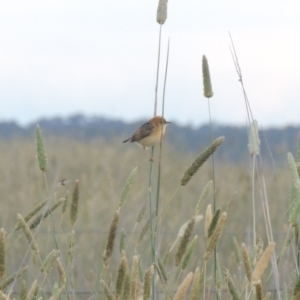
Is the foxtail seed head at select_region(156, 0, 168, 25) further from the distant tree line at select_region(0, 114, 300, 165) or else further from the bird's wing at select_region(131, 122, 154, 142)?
the distant tree line at select_region(0, 114, 300, 165)

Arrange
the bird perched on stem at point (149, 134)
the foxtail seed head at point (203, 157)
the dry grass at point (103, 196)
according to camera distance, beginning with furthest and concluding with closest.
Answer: the dry grass at point (103, 196) < the bird perched on stem at point (149, 134) < the foxtail seed head at point (203, 157)

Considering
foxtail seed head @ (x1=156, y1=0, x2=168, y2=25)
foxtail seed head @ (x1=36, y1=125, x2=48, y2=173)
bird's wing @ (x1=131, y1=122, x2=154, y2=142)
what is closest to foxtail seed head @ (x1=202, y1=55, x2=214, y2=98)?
foxtail seed head @ (x1=156, y1=0, x2=168, y2=25)

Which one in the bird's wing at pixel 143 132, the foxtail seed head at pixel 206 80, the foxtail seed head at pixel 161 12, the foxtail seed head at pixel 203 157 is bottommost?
the foxtail seed head at pixel 203 157

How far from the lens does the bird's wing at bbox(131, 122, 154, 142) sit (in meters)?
4.13

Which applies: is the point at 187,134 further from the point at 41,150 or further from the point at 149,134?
the point at 41,150

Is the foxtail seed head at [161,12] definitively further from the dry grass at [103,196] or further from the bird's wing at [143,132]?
the dry grass at [103,196]

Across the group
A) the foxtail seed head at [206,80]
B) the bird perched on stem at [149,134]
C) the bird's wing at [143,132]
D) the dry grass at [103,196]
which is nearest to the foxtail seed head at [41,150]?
the foxtail seed head at [206,80]

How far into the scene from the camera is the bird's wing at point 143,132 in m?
4.13

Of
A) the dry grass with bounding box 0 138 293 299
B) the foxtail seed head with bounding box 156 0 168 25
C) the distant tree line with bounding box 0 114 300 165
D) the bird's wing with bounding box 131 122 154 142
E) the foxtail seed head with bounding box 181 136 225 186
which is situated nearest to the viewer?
Answer: the foxtail seed head with bounding box 181 136 225 186

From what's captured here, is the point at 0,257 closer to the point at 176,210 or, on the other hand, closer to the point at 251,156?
the point at 251,156

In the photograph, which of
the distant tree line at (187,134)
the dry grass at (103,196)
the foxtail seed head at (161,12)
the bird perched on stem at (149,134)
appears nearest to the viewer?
the foxtail seed head at (161,12)

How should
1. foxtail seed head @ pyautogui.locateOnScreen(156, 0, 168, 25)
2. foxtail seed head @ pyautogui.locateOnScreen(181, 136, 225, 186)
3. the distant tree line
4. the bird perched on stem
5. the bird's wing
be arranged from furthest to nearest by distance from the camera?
the distant tree line < the bird's wing < the bird perched on stem < foxtail seed head @ pyautogui.locateOnScreen(156, 0, 168, 25) < foxtail seed head @ pyautogui.locateOnScreen(181, 136, 225, 186)

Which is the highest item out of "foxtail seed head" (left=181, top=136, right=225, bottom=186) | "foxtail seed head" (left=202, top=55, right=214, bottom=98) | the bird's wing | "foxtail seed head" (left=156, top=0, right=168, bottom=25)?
"foxtail seed head" (left=156, top=0, right=168, bottom=25)

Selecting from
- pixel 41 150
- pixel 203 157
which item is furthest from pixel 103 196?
pixel 203 157
